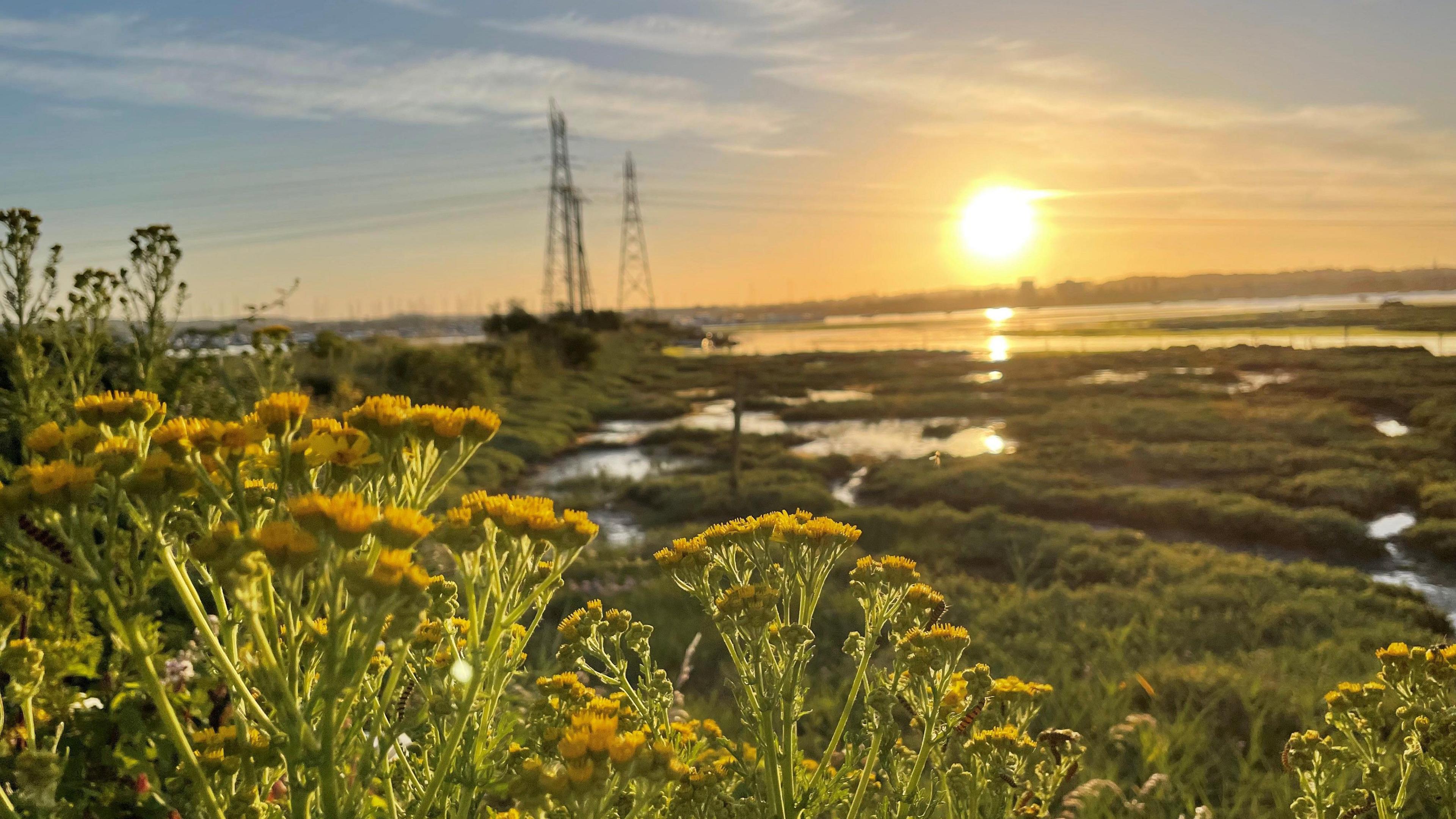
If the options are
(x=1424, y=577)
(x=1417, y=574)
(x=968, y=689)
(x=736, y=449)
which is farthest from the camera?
(x=736, y=449)

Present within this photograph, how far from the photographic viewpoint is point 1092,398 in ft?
97.0

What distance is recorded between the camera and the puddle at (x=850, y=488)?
1619 centimetres

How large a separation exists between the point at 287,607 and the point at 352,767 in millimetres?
1375

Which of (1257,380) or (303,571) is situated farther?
(1257,380)

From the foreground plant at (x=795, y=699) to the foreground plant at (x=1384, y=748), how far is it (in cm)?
66

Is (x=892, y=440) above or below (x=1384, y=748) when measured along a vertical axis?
below

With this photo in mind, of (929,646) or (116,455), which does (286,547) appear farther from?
(929,646)

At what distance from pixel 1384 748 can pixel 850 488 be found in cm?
1511

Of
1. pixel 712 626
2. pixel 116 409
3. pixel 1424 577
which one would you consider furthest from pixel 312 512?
pixel 1424 577

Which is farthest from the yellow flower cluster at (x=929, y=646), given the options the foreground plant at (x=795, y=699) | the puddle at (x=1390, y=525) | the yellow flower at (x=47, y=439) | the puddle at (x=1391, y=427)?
the puddle at (x=1391, y=427)

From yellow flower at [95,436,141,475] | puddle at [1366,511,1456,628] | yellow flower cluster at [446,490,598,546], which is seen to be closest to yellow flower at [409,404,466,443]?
yellow flower cluster at [446,490,598,546]

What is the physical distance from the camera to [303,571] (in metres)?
1.09

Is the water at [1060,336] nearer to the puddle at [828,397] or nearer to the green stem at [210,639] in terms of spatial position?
the puddle at [828,397]

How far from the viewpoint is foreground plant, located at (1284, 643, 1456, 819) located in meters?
2.00
